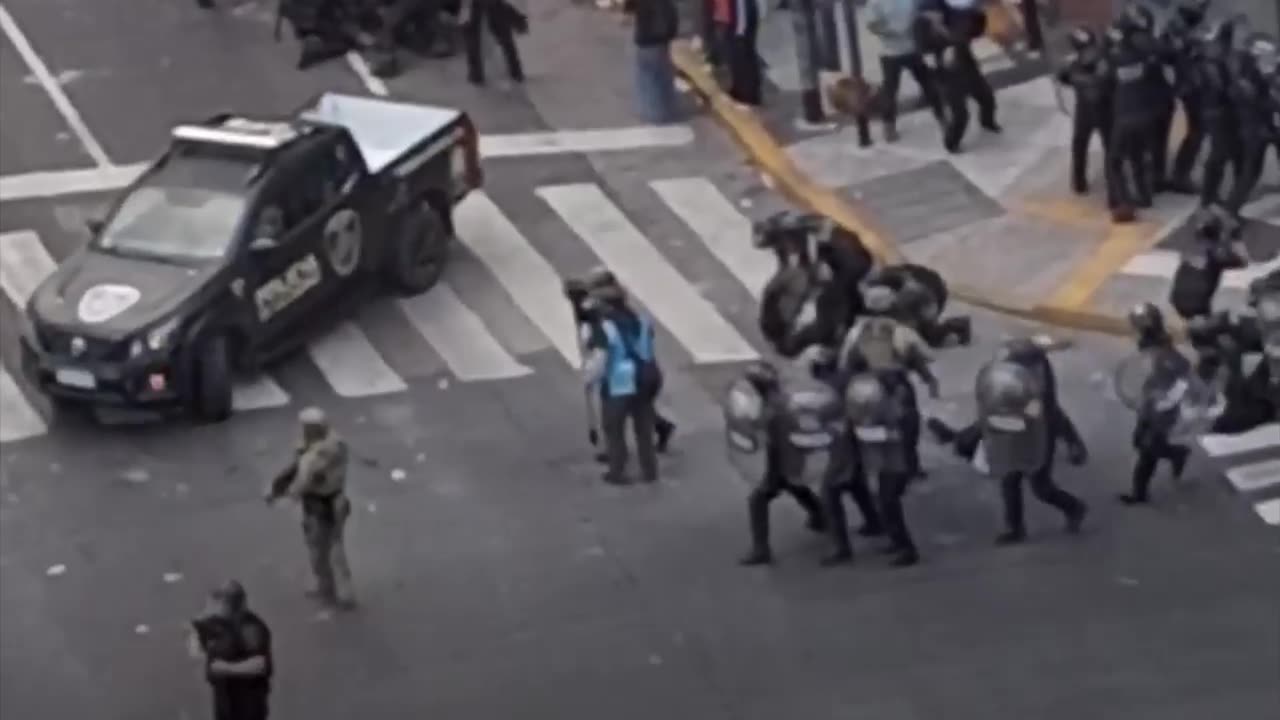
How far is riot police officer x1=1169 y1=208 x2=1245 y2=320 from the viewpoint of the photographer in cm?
2192

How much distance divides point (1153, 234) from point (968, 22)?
2660 mm

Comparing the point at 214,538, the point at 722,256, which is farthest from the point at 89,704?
the point at 722,256

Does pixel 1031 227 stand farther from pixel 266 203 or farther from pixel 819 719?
pixel 819 719

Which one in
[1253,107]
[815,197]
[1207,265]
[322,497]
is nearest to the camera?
[322,497]

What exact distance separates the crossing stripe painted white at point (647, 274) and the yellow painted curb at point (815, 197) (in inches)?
56.9

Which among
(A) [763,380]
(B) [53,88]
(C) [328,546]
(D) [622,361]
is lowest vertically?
(B) [53,88]

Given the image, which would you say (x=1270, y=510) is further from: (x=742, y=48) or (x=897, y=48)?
(x=742, y=48)

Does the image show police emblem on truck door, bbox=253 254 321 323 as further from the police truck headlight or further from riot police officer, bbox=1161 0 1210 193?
riot police officer, bbox=1161 0 1210 193

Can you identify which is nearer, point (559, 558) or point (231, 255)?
point (559, 558)

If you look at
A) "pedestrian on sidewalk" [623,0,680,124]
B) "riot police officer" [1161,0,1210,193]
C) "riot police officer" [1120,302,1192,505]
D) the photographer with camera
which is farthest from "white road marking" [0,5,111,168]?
the photographer with camera

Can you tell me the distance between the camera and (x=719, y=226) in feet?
84.8

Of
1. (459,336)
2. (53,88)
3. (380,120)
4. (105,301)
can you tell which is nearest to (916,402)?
(459,336)

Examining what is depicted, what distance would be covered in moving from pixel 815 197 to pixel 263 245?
5.39m

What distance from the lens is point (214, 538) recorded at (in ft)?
67.9
